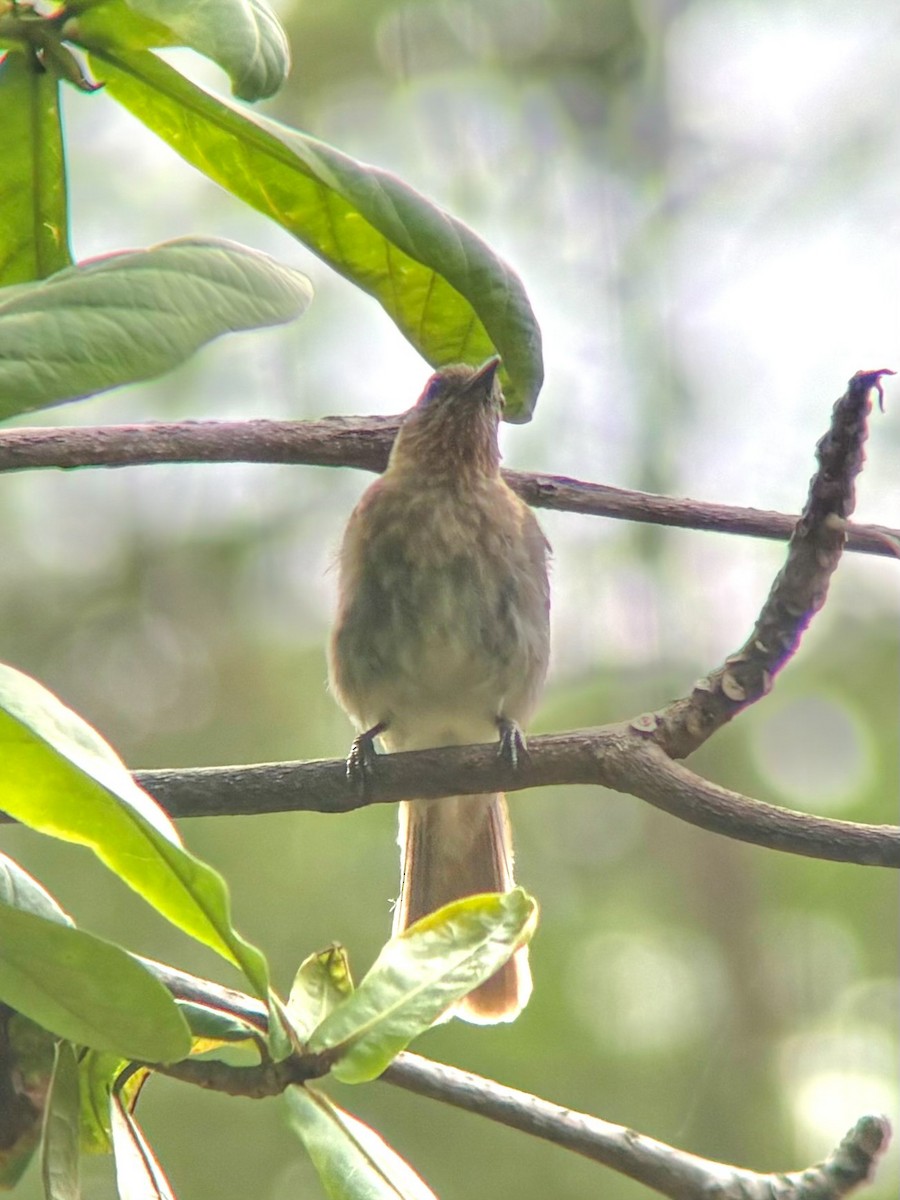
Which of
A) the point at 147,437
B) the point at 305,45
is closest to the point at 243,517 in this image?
the point at 305,45

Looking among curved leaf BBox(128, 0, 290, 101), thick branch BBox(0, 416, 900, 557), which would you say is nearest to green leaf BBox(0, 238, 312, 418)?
curved leaf BBox(128, 0, 290, 101)

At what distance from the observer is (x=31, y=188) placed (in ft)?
5.55

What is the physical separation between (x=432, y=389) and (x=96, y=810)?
3.08 metres

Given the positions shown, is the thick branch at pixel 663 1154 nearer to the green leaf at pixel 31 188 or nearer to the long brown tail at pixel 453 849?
the green leaf at pixel 31 188

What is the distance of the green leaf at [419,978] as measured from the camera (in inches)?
49.2

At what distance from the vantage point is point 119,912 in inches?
277

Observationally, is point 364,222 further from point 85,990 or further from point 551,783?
point 85,990

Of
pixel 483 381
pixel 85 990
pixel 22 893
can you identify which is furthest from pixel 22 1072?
pixel 483 381

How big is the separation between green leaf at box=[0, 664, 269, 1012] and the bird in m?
2.20

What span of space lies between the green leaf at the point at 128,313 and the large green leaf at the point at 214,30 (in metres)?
0.15

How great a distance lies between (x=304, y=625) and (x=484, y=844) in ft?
13.9

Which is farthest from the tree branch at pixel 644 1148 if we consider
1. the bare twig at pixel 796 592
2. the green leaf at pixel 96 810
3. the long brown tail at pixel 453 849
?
the long brown tail at pixel 453 849

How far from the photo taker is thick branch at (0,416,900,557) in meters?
1.63

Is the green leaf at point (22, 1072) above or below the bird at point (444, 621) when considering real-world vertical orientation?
below
